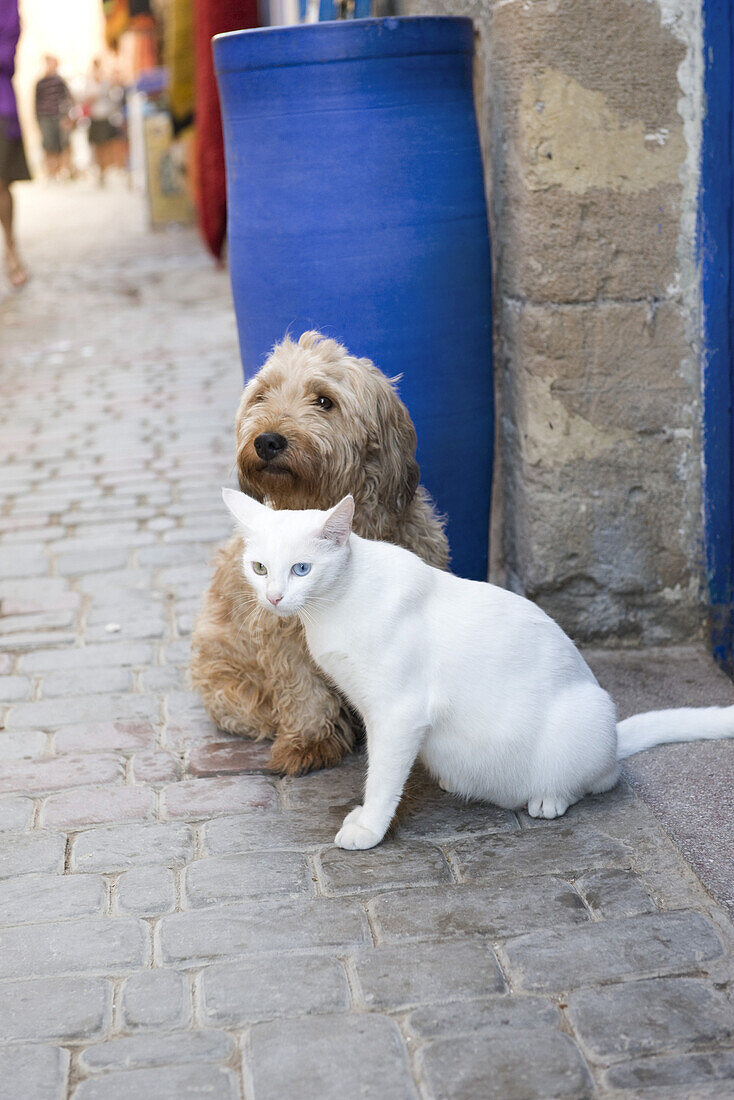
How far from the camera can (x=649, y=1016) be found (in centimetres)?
205

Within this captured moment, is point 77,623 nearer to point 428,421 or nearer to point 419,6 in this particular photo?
point 428,421

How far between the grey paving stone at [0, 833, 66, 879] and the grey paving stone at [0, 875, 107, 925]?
35 millimetres

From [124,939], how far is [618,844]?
3.44ft

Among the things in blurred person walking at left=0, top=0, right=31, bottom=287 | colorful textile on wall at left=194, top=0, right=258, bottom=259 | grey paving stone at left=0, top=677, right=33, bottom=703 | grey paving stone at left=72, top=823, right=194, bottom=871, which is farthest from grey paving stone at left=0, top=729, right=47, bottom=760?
blurred person walking at left=0, top=0, right=31, bottom=287

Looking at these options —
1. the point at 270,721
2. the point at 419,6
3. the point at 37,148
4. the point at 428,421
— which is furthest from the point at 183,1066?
the point at 37,148

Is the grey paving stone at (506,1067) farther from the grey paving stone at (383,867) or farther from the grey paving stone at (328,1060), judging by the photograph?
the grey paving stone at (383,867)

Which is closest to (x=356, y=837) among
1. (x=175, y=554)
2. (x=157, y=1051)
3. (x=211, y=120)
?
(x=157, y=1051)

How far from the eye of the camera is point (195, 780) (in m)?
3.01

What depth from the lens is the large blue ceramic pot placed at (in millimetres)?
3141

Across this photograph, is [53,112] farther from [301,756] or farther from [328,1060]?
[328,1060]

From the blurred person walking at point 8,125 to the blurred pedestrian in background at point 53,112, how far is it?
13.3 m

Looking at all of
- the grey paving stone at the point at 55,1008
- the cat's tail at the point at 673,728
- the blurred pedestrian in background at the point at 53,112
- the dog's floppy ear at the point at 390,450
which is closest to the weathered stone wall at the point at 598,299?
the dog's floppy ear at the point at 390,450

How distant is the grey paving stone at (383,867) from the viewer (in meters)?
2.50

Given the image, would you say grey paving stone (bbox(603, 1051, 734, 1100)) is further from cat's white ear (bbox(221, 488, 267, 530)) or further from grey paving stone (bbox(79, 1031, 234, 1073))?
cat's white ear (bbox(221, 488, 267, 530))
